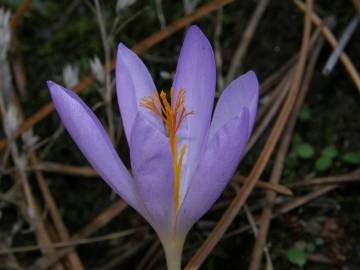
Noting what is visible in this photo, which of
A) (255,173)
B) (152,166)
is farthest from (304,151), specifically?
(152,166)

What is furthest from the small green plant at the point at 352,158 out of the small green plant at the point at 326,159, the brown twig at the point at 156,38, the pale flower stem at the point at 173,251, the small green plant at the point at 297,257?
the pale flower stem at the point at 173,251

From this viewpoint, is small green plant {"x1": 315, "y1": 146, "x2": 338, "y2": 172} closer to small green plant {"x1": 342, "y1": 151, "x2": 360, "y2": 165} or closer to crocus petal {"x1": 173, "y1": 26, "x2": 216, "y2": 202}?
small green plant {"x1": 342, "y1": 151, "x2": 360, "y2": 165}

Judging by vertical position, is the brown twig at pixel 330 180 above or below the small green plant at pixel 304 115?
below

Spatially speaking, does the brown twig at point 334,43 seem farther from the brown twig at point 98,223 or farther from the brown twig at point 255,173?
the brown twig at point 98,223

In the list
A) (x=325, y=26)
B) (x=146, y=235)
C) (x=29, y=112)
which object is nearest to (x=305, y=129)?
(x=325, y=26)

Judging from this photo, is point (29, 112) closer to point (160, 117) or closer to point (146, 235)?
point (146, 235)

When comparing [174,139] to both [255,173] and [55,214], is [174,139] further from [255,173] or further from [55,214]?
[55,214]
